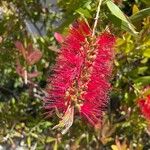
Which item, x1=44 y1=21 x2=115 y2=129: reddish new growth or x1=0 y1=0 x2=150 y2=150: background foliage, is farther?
x1=0 y1=0 x2=150 y2=150: background foliage

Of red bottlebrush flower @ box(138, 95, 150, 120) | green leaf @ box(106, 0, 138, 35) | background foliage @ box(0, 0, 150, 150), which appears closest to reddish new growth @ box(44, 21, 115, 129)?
green leaf @ box(106, 0, 138, 35)

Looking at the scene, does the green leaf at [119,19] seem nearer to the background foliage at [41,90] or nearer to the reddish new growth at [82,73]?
the reddish new growth at [82,73]

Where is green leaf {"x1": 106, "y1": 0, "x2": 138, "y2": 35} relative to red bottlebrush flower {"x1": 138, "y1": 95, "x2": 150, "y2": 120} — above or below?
above

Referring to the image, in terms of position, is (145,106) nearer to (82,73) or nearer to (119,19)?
(119,19)

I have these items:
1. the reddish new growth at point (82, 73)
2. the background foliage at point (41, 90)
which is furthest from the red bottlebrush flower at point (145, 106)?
the reddish new growth at point (82, 73)

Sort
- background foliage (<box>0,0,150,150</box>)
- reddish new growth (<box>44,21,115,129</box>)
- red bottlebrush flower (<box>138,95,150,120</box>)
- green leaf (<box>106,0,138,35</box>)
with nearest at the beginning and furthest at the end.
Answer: reddish new growth (<box>44,21,115,129</box>)
green leaf (<box>106,0,138,35</box>)
red bottlebrush flower (<box>138,95,150,120</box>)
background foliage (<box>0,0,150,150</box>)

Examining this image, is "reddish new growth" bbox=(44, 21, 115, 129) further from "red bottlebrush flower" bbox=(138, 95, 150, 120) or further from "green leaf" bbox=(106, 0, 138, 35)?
"red bottlebrush flower" bbox=(138, 95, 150, 120)

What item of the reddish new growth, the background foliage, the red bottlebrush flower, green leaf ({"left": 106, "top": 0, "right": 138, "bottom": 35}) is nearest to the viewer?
the reddish new growth
